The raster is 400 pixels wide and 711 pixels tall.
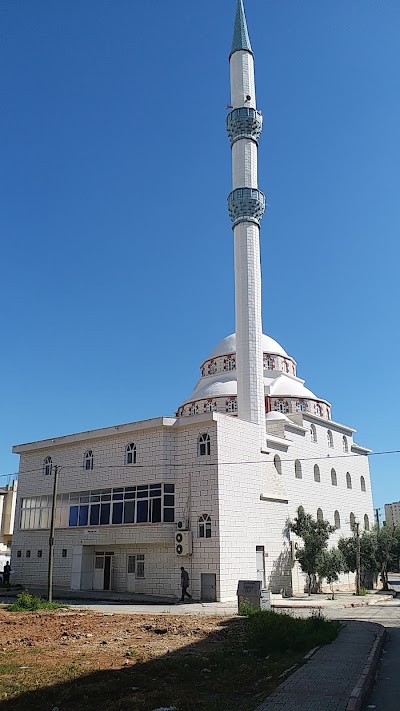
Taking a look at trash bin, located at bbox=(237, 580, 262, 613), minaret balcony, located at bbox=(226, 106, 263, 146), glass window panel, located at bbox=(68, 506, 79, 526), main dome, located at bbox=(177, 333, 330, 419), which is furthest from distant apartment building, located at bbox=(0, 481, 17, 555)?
trash bin, located at bbox=(237, 580, 262, 613)

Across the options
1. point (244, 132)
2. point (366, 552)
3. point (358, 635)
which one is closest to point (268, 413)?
point (366, 552)

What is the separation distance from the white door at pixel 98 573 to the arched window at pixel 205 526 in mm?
6435

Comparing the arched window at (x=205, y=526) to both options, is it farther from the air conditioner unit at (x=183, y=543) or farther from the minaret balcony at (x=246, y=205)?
the minaret balcony at (x=246, y=205)

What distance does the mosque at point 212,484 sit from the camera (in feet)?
81.3

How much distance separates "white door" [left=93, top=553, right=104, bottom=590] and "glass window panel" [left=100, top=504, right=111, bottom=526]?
1835 millimetres

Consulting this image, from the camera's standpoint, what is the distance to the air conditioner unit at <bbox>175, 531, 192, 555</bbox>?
949 inches

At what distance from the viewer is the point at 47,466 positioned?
1248 inches

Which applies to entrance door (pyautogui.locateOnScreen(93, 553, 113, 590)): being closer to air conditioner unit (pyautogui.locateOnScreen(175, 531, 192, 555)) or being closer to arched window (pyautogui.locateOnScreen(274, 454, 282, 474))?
air conditioner unit (pyautogui.locateOnScreen(175, 531, 192, 555))

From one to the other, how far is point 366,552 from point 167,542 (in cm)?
1278

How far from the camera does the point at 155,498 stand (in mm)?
25703

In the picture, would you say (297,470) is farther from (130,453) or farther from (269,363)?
(269,363)

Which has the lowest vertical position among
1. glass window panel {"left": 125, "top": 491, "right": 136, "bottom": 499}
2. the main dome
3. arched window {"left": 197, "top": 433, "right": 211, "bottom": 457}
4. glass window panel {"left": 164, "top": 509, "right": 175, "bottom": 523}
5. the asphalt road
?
the asphalt road

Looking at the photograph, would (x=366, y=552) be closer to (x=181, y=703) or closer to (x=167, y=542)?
(x=167, y=542)

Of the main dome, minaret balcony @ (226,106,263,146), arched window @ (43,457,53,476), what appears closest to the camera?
arched window @ (43,457,53,476)
